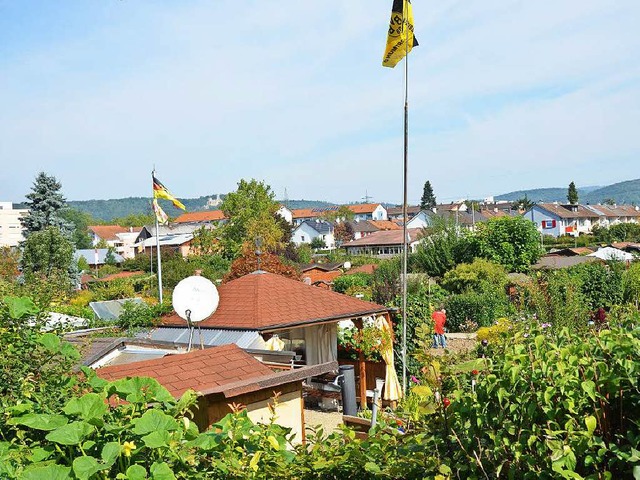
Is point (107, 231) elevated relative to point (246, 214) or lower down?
Result: lower down

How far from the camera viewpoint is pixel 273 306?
11.4 meters

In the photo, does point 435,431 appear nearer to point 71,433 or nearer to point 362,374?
point 71,433

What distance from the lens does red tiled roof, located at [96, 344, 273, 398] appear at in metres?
4.98

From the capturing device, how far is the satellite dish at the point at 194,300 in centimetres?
821

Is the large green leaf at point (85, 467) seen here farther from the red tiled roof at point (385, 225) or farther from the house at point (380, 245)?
the red tiled roof at point (385, 225)

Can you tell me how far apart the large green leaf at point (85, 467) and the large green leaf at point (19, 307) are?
1223 mm

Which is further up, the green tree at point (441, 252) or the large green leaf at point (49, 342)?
the large green leaf at point (49, 342)

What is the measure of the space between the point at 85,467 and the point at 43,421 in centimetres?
39

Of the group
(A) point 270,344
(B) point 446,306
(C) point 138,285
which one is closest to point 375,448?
(A) point 270,344

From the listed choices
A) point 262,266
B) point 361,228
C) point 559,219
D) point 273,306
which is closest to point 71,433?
point 273,306

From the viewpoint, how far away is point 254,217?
49969 mm

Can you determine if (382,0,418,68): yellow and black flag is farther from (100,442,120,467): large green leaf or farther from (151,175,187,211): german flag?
(151,175,187,211): german flag

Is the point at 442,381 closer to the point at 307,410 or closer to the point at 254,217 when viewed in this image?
the point at 307,410

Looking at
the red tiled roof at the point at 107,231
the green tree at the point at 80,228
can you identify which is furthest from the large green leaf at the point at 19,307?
the red tiled roof at the point at 107,231
